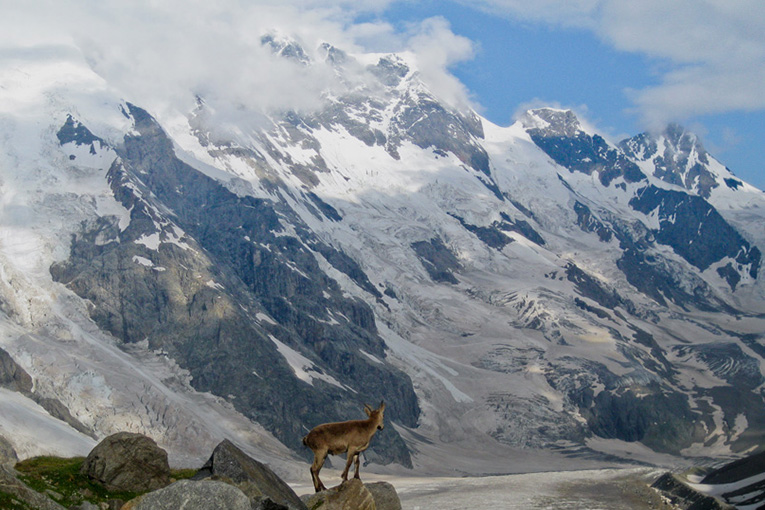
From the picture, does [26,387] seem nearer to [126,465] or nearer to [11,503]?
[126,465]

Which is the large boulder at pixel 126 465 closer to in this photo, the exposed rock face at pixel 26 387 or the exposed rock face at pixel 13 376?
the exposed rock face at pixel 26 387

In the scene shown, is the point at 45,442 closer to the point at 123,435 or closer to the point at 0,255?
the point at 123,435

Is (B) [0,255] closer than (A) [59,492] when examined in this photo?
No

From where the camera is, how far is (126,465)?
1395 inches

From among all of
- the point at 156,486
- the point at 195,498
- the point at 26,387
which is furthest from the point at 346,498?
the point at 26,387

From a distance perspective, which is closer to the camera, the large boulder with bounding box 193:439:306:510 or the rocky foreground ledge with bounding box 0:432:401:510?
the rocky foreground ledge with bounding box 0:432:401:510

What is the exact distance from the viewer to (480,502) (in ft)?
349

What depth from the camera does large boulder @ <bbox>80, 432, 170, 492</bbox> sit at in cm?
3484

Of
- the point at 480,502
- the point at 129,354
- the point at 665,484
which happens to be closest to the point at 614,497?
the point at 665,484

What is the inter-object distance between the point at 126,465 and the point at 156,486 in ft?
5.83

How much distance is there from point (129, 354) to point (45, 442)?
91.8m

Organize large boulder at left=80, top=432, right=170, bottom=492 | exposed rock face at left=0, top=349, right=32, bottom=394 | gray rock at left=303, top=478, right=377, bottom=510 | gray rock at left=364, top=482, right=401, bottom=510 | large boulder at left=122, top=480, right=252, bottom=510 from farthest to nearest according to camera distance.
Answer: exposed rock face at left=0, top=349, right=32, bottom=394 < large boulder at left=80, top=432, right=170, bottom=492 < gray rock at left=364, top=482, right=401, bottom=510 < gray rock at left=303, top=478, right=377, bottom=510 < large boulder at left=122, top=480, right=252, bottom=510

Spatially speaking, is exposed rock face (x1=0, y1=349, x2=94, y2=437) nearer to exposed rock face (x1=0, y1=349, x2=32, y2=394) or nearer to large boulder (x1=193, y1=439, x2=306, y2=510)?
exposed rock face (x1=0, y1=349, x2=32, y2=394)

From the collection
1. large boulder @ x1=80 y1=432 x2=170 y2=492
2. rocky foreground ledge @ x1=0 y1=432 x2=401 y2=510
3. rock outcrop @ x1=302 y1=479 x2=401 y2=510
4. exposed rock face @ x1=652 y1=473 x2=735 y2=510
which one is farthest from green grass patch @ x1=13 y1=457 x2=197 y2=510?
exposed rock face @ x1=652 y1=473 x2=735 y2=510
